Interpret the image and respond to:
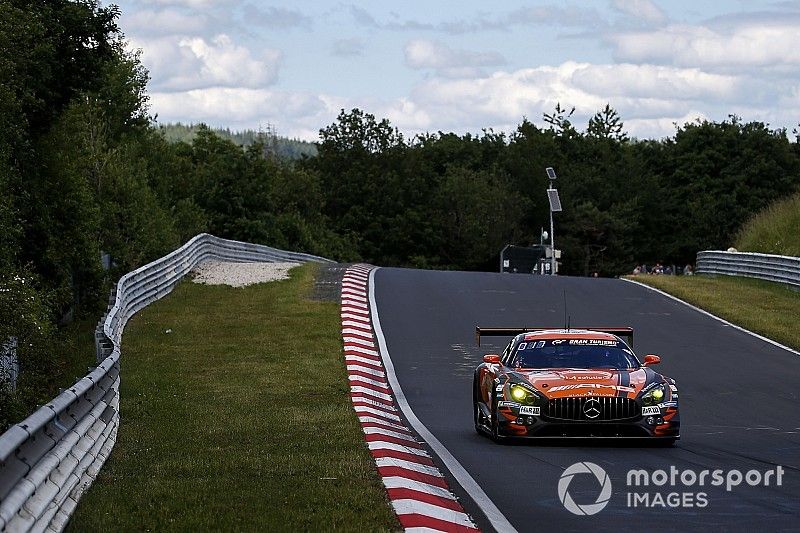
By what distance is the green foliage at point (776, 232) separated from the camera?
1804 inches

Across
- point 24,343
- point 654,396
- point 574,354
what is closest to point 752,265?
point 574,354

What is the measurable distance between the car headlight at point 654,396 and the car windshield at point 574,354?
93 cm

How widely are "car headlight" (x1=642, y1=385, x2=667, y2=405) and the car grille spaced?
0.46 feet

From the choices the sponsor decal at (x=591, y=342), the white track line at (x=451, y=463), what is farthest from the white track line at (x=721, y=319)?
the sponsor decal at (x=591, y=342)

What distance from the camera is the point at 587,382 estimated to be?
13438 mm

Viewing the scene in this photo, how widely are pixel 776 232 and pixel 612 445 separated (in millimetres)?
35586

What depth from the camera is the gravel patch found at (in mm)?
37297

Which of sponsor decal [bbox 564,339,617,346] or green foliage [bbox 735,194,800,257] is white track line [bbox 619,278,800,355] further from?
sponsor decal [bbox 564,339,617,346]

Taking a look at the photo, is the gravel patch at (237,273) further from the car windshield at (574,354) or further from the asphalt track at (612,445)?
the car windshield at (574,354)

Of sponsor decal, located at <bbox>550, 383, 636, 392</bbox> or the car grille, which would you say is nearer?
the car grille

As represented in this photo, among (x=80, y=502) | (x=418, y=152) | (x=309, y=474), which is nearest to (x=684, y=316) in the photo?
(x=309, y=474)
